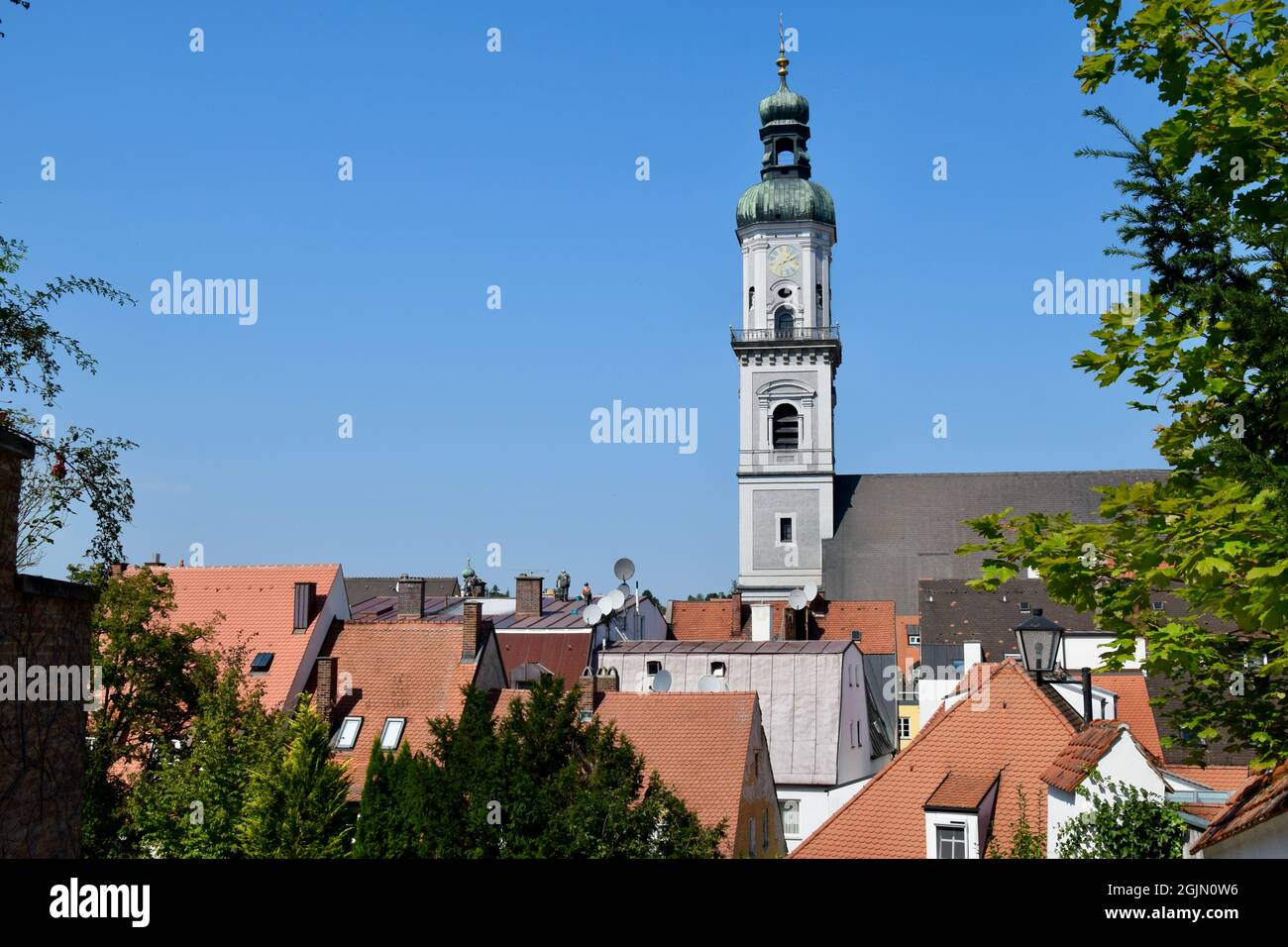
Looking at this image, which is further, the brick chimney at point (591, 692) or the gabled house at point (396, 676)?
the gabled house at point (396, 676)

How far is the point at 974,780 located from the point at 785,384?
63.5 m

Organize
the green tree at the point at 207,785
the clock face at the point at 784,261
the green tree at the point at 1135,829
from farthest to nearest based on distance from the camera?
1. the clock face at the point at 784,261
2. the green tree at the point at 207,785
3. the green tree at the point at 1135,829

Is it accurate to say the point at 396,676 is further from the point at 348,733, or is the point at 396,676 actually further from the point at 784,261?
the point at 784,261

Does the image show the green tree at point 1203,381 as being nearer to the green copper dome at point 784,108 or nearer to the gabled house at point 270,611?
the gabled house at point 270,611

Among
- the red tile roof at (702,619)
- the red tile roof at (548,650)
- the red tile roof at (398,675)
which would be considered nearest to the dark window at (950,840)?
the red tile roof at (398,675)

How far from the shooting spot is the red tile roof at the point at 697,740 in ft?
88.8

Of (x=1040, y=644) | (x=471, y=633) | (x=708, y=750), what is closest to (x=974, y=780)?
(x=1040, y=644)

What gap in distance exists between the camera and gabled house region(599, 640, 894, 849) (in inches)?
1599

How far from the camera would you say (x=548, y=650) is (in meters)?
42.5

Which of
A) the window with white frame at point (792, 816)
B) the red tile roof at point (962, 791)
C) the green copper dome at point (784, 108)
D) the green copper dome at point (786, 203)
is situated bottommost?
the window with white frame at point (792, 816)

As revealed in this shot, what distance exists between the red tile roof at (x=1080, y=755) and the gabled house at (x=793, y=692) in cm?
2175

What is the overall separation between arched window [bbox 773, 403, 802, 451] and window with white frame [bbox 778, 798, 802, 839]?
43.5 m
